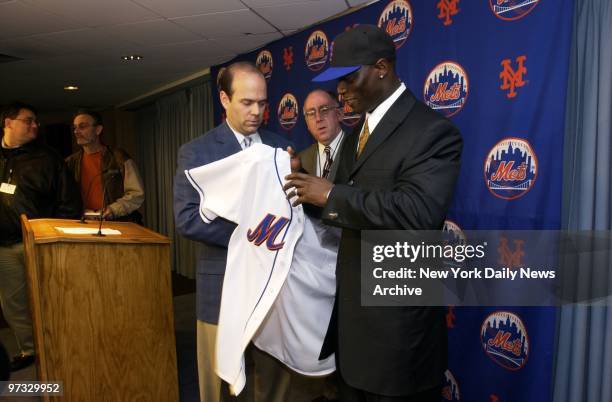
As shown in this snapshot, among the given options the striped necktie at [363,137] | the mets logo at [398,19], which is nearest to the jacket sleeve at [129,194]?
the mets logo at [398,19]

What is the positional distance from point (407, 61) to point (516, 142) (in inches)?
35.3

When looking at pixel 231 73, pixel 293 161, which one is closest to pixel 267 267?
pixel 293 161

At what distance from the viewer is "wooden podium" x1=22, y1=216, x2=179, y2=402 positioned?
6.46ft

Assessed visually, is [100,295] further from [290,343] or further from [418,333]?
[418,333]

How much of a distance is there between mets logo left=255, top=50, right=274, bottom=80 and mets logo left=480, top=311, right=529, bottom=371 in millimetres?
2722

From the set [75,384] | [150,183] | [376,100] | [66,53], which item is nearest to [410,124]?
[376,100]

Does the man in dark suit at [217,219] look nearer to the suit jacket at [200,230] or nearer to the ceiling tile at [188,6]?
the suit jacket at [200,230]

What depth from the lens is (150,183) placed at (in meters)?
7.25

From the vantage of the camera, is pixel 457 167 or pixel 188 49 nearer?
pixel 457 167

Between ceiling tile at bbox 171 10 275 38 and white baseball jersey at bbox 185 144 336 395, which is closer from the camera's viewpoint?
white baseball jersey at bbox 185 144 336 395

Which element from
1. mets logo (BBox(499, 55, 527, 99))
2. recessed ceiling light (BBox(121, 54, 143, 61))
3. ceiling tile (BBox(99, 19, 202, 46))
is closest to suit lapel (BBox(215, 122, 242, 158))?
mets logo (BBox(499, 55, 527, 99))

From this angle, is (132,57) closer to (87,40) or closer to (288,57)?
(87,40)

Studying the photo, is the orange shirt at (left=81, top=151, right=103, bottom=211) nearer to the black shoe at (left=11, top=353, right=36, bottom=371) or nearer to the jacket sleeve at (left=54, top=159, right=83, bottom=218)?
the jacket sleeve at (left=54, top=159, right=83, bottom=218)

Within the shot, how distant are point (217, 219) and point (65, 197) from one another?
1987 millimetres
